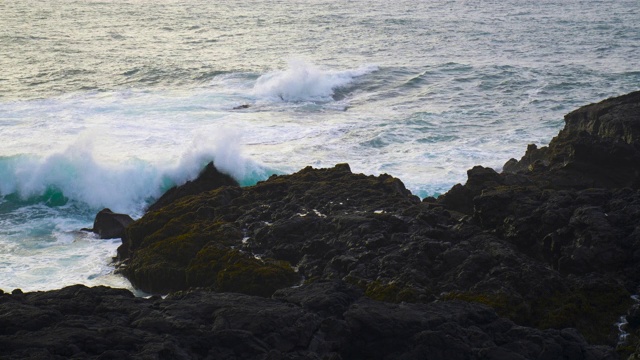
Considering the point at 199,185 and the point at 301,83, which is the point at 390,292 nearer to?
the point at 199,185

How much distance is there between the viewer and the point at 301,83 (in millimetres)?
35969

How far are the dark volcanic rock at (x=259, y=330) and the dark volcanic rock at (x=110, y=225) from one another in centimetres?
797

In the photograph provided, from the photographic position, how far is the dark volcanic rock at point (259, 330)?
30.9ft

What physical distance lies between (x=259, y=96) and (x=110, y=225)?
16.6 metres

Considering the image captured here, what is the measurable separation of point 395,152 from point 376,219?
10.8 metres

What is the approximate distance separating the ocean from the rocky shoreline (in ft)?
9.06

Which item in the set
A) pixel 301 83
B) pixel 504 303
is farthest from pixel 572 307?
pixel 301 83

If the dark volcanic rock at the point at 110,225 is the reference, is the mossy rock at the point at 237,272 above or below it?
above

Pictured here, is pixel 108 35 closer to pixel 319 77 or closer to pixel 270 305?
pixel 319 77

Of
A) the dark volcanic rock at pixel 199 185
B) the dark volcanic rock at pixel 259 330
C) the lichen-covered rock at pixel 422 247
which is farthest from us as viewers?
the dark volcanic rock at pixel 199 185

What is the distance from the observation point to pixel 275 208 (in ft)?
55.5

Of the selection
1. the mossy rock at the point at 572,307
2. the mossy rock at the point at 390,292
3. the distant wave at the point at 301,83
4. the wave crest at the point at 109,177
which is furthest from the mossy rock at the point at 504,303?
the distant wave at the point at 301,83

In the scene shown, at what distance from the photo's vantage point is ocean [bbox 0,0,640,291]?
22.6 m

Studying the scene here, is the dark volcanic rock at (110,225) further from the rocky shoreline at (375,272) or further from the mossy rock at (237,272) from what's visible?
the mossy rock at (237,272)
